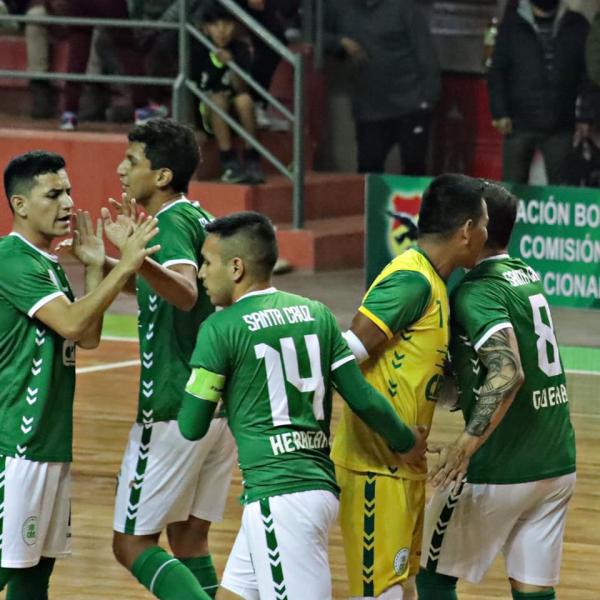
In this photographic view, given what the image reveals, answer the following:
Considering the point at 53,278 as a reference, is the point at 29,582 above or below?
below

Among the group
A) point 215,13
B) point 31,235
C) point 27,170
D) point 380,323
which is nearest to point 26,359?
point 31,235

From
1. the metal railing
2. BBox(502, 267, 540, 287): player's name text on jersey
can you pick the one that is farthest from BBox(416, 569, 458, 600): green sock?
the metal railing

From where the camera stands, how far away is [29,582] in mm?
5238

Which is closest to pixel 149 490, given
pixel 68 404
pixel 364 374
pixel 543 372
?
pixel 68 404

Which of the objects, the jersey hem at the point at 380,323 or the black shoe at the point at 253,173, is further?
the black shoe at the point at 253,173

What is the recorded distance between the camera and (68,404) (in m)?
5.21

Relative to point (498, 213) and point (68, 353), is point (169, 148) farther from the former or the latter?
point (498, 213)

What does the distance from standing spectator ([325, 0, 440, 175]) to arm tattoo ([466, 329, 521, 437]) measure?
9.86 m

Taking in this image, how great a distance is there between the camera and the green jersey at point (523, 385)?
5.08 meters

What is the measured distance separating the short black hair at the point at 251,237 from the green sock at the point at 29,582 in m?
1.34

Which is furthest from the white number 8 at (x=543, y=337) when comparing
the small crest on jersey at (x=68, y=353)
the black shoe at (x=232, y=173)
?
the black shoe at (x=232, y=173)

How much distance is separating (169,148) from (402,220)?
7.12 metres

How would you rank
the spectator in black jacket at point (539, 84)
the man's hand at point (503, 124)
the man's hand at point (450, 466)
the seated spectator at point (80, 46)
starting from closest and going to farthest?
the man's hand at point (450, 466) < the spectator in black jacket at point (539, 84) < the man's hand at point (503, 124) < the seated spectator at point (80, 46)

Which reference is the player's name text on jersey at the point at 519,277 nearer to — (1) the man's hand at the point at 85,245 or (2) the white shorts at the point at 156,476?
(2) the white shorts at the point at 156,476
